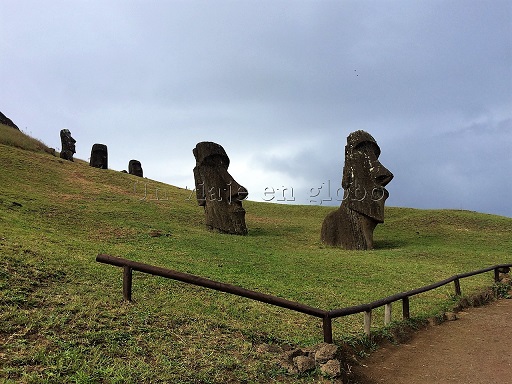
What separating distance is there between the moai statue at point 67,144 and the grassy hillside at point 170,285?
1605cm

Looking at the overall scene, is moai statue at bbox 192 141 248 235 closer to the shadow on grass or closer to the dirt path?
the shadow on grass

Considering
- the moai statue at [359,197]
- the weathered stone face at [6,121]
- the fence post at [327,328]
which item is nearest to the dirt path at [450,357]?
the fence post at [327,328]

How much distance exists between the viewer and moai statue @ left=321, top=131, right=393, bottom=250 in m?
19.5

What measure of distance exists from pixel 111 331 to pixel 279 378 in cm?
213

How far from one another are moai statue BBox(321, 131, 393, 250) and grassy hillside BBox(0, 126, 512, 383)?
1082 millimetres

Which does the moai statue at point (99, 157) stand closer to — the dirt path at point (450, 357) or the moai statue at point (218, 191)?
the moai statue at point (218, 191)

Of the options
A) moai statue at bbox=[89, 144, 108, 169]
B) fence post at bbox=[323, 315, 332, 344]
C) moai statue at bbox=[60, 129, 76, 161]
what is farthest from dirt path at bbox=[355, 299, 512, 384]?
moai statue at bbox=[60, 129, 76, 161]

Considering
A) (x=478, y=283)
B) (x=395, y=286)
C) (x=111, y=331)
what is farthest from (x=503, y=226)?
(x=111, y=331)

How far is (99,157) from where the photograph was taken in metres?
42.3

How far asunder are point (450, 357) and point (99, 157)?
4041cm

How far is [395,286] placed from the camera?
11.5 m

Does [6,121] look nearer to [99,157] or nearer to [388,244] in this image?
[99,157]

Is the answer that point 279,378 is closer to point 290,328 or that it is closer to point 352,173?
point 290,328

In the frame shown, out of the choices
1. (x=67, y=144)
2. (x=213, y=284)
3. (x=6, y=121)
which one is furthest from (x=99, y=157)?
(x=213, y=284)
